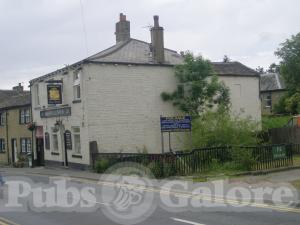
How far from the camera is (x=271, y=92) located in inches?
2359

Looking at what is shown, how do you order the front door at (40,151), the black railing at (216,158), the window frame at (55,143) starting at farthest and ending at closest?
1. the front door at (40,151)
2. the window frame at (55,143)
3. the black railing at (216,158)

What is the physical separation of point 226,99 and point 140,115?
20.7ft

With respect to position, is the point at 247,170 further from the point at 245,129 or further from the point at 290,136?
the point at 290,136

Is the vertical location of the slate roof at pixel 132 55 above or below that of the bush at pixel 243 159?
above

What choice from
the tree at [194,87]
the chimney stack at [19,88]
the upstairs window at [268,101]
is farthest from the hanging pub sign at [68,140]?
the upstairs window at [268,101]

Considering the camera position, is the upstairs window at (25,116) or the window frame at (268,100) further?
the window frame at (268,100)

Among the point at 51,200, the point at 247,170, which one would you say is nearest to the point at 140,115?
the point at 247,170

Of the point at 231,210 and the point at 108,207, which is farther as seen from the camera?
the point at 108,207

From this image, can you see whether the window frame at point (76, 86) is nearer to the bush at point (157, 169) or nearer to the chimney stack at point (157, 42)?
the chimney stack at point (157, 42)

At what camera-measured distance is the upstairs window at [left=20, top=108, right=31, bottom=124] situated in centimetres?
3856

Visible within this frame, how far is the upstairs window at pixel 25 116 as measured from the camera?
38.6m

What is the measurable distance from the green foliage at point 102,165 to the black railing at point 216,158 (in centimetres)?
314

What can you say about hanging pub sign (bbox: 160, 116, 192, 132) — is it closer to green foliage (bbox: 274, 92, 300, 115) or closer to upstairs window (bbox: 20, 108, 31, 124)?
upstairs window (bbox: 20, 108, 31, 124)

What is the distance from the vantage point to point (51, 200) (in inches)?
630
